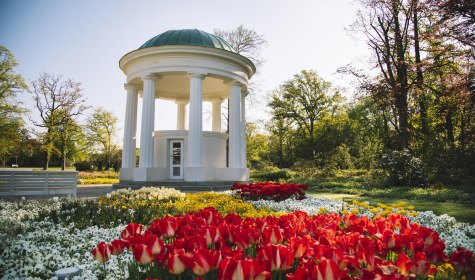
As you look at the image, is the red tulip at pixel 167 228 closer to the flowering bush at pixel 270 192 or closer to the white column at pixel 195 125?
the flowering bush at pixel 270 192

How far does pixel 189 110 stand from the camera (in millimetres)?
16797

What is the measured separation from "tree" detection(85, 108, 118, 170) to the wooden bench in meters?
44.5

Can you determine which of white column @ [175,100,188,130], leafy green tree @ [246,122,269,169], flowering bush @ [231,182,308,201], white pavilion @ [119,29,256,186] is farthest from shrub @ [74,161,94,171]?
flowering bush @ [231,182,308,201]

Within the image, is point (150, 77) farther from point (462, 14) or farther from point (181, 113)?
Result: point (462, 14)

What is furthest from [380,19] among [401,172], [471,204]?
[471,204]

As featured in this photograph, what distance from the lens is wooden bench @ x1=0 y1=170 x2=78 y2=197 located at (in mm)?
8984

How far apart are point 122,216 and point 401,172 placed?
50.2 feet

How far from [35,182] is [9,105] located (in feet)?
96.1

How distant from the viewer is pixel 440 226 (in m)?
5.59

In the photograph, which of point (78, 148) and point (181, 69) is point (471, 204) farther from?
point (78, 148)

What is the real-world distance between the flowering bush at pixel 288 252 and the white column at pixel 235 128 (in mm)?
14585

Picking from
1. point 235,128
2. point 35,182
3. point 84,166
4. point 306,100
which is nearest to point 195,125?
point 235,128

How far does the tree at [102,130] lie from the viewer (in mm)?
52469

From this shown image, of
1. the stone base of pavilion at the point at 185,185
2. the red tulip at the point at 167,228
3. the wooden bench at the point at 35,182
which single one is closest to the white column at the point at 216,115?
the stone base of pavilion at the point at 185,185
